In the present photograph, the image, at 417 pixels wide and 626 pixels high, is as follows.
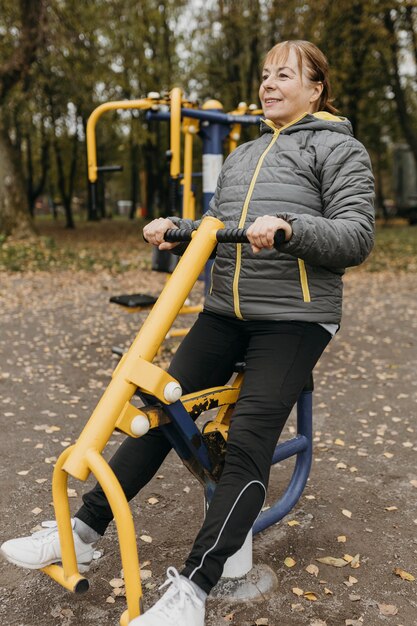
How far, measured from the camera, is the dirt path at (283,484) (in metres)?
2.26

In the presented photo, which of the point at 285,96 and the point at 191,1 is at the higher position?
the point at 191,1

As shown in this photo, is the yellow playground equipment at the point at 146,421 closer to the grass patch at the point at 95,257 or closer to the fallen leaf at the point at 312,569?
the fallen leaf at the point at 312,569

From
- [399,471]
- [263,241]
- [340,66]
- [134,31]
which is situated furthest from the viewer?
[134,31]

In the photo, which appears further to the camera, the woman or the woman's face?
the woman's face

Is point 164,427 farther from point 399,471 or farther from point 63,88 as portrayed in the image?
point 63,88

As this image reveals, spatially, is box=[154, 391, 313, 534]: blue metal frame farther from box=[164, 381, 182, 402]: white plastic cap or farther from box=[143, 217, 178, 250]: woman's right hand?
box=[143, 217, 178, 250]: woman's right hand

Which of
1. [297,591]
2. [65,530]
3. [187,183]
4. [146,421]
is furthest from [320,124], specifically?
[187,183]

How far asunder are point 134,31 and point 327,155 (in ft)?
56.8

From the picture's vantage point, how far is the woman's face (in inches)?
86.3

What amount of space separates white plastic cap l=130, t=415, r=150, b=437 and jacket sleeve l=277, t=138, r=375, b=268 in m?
0.65

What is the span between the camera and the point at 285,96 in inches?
86.9

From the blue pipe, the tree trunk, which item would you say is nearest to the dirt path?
the blue pipe

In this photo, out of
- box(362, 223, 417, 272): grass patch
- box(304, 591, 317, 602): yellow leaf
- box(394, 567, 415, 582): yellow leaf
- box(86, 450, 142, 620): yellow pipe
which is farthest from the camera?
box(362, 223, 417, 272): grass patch

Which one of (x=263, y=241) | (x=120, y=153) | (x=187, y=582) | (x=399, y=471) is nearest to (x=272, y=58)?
(x=263, y=241)
